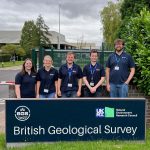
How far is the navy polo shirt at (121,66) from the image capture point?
938 cm

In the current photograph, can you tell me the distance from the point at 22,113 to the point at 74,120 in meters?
1.04

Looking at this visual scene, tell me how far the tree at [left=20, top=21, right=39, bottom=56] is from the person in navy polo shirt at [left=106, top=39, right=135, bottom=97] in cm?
7426

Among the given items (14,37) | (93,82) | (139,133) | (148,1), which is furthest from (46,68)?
(14,37)

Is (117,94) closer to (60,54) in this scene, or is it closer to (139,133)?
(139,133)

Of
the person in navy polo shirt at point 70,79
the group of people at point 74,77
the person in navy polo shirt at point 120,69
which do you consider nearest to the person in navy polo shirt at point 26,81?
the group of people at point 74,77

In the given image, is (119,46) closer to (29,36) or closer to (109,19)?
(109,19)

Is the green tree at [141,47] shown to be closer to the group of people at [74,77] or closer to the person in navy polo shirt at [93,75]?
the group of people at [74,77]

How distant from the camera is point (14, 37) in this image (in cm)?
12712

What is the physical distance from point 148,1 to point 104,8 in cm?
3584

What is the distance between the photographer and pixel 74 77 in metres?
9.29

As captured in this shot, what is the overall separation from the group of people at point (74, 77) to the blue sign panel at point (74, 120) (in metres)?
0.68

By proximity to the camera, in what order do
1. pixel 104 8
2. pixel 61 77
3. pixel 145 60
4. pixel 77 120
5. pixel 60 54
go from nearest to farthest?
pixel 77 120 < pixel 61 77 < pixel 145 60 < pixel 60 54 < pixel 104 8

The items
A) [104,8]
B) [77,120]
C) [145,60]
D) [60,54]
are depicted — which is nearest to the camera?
[77,120]

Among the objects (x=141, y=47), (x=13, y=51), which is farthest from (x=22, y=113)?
(x=13, y=51)
